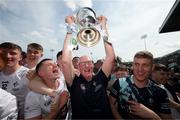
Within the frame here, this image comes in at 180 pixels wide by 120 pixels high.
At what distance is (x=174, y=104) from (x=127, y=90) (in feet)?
6.02

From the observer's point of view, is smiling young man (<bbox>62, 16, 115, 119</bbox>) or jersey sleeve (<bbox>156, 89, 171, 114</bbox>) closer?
jersey sleeve (<bbox>156, 89, 171, 114</bbox>)

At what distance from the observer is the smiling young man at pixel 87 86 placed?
10.7 ft

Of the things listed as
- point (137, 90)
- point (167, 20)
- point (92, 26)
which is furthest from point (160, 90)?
point (167, 20)

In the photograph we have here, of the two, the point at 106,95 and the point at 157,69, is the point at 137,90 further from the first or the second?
the point at 157,69

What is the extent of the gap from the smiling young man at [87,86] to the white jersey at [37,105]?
388mm

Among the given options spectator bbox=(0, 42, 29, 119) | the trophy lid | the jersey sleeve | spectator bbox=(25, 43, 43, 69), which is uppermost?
the trophy lid

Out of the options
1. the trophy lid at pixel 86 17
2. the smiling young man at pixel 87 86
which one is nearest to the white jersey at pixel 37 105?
the smiling young man at pixel 87 86

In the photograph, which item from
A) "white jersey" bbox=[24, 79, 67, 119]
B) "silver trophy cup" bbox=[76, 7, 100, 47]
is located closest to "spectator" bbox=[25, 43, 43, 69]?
"silver trophy cup" bbox=[76, 7, 100, 47]

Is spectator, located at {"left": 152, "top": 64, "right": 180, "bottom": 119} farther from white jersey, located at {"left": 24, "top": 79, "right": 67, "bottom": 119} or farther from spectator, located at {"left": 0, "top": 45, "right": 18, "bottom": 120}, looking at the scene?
spectator, located at {"left": 0, "top": 45, "right": 18, "bottom": 120}

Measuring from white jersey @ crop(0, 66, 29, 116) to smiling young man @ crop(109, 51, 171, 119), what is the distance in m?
1.54

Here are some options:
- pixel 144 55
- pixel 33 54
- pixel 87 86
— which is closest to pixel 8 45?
pixel 33 54

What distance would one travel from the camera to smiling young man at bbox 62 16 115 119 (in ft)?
10.7

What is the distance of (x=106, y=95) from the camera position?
3404 millimetres

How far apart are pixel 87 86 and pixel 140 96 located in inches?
32.6
